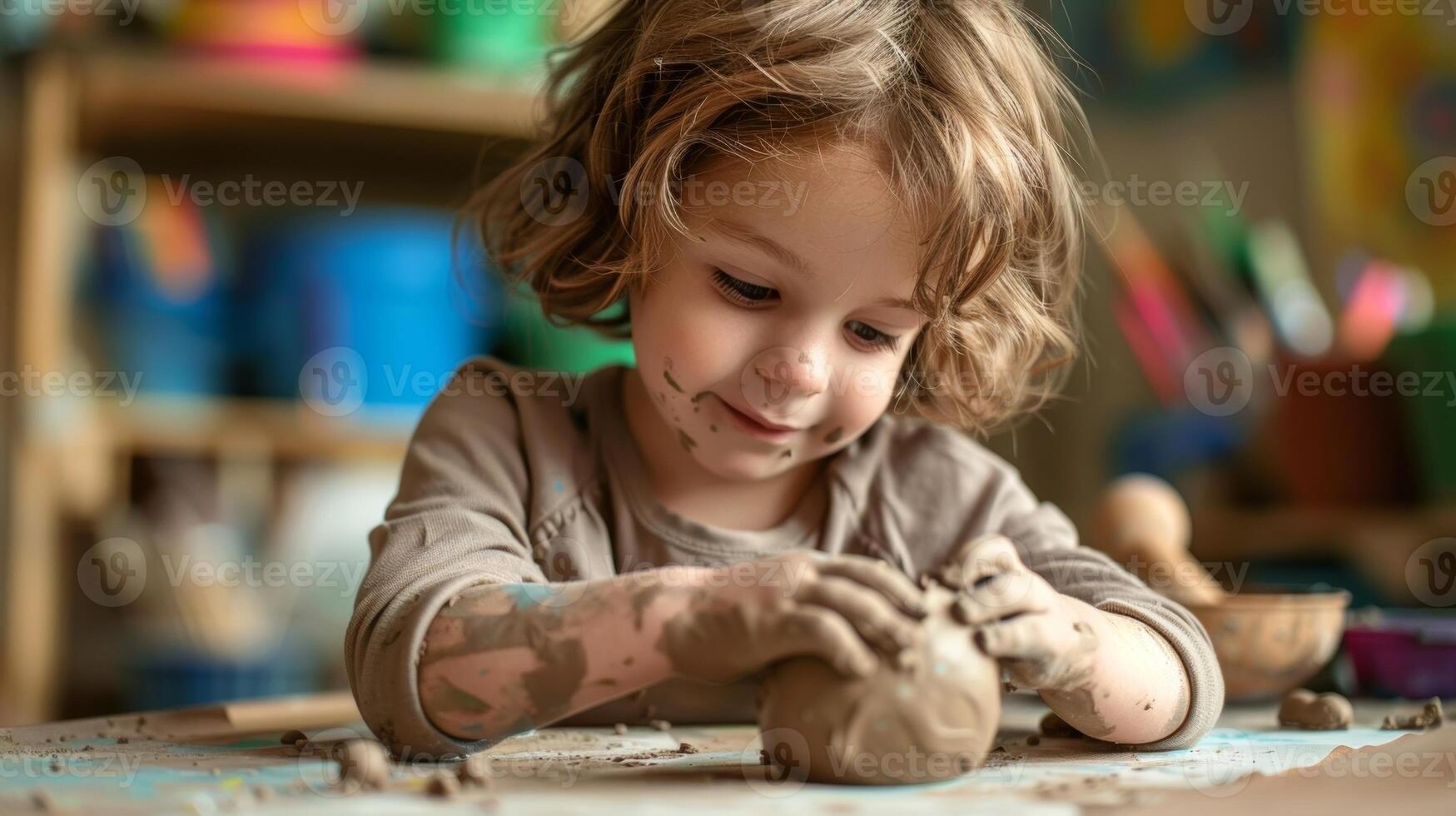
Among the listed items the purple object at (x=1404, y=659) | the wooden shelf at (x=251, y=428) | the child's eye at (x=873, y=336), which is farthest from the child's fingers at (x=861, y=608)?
the wooden shelf at (x=251, y=428)

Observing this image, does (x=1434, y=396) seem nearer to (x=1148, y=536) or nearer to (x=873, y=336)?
(x=1148, y=536)

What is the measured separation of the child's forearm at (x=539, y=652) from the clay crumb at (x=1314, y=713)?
1.60 ft

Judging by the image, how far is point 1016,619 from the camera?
0.63m

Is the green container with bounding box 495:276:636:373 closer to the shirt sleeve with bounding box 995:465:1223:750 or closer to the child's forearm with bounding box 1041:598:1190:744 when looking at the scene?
the shirt sleeve with bounding box 995:465:1223:750

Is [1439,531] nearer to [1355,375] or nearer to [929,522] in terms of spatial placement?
[1355,375]

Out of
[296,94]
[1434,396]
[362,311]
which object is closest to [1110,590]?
[1434,396]

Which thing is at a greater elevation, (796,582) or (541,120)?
(541,120)

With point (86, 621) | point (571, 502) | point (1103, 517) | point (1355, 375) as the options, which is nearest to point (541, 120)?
point (571, 502)

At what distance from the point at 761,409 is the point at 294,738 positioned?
357mm

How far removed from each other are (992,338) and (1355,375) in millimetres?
905

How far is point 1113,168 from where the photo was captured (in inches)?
91.2

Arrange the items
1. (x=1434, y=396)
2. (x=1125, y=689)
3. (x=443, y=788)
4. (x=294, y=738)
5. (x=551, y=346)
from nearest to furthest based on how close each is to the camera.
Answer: (x=443, y=788)
(x=1125, y=689)
(x=294, y=738)
(x=1434, y=396)
(x=551, y=346)

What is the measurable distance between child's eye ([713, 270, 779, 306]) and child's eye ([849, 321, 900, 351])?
2.4 inches

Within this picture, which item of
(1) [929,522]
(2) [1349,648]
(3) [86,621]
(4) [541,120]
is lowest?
(3) [86,621]
